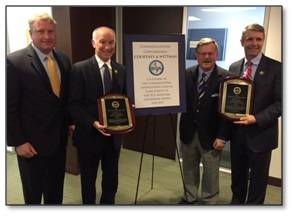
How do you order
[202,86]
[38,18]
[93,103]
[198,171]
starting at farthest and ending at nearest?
1. [198,171]
2. [202,86]
3. [93,103]
4. [38,18]

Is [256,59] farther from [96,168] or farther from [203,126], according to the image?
[96,168]

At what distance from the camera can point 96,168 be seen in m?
2.05

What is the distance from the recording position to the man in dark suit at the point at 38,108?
1.83 metres

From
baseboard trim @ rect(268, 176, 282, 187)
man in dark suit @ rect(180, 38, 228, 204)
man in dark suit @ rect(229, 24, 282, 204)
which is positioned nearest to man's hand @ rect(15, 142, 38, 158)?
man in dark suit @ rect(180, 38, 228, 204)

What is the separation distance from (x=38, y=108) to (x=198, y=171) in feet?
3.83

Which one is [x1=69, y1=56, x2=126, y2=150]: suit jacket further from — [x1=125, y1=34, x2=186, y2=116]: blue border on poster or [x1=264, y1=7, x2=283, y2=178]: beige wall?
[x1=264, y1=7, x2=283, y2=178]: beige wall

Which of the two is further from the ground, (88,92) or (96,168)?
(88,92)

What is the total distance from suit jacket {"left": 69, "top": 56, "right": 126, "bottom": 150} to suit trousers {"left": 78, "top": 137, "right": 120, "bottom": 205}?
5 centimetres

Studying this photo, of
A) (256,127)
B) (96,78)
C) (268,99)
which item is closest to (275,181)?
(256,127)

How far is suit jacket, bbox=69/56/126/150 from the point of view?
1896 mm

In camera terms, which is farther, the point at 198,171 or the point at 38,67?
the point at 198,171
